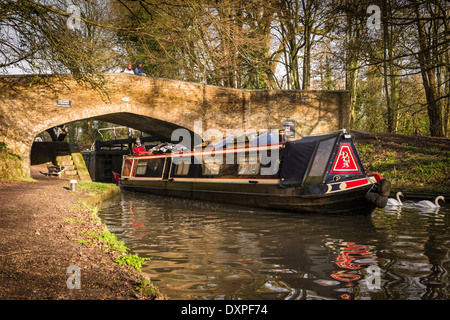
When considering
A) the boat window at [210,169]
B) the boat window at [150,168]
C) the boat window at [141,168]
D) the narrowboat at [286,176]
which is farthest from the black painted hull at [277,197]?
the boat window at [141,168]

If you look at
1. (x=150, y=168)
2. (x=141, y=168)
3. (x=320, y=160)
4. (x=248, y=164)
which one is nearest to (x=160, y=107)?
(x=150, y=168)

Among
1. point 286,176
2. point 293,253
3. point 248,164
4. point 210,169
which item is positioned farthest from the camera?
point 210,169

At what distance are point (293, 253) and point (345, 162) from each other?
3788mm

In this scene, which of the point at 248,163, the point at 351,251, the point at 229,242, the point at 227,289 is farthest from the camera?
the point at 248,163

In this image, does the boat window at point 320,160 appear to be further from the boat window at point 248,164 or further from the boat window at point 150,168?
the boat window at point 150,168

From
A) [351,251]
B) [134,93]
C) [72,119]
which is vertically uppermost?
[134,93]

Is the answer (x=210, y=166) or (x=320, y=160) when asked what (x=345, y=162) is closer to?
(x=320, y=160)

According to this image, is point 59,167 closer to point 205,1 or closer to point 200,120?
point 200,120

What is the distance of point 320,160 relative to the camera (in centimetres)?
794

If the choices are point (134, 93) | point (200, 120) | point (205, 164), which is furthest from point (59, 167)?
point (205, 164)

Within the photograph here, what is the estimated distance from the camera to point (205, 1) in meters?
7.61

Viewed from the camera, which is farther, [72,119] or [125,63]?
[125,63]

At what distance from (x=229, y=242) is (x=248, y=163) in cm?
439

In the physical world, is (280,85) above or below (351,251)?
above
